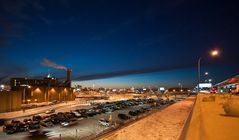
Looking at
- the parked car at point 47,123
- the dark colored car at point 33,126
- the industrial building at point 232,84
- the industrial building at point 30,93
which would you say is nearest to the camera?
the industrial building at point 232,84

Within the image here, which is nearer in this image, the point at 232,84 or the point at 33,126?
the point at 33,126

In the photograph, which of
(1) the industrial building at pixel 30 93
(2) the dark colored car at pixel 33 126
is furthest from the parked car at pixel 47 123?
(1) the industrial building at pixel 30 93

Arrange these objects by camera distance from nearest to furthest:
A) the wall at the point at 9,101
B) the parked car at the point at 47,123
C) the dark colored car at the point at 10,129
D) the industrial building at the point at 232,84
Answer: the industrial building at the point at 232,84 < the dark colored car at the point at 10,129 < the parked car at the point at 47,123 < the wall at the point at 9,101

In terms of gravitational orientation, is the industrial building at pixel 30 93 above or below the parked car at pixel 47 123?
above

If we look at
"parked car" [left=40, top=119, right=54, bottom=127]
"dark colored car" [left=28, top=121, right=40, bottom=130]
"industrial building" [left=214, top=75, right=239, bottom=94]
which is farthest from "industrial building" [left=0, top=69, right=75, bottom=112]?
"industrial building" [left=214, top=75, right=239, bottom=94]

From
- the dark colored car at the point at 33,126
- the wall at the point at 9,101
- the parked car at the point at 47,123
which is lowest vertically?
the parked car at the point at 47,123

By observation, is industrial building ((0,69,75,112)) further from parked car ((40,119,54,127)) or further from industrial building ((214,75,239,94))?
industrial building ((214,75,239,94))

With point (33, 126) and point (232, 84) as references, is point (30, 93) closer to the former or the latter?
point (33, 126)

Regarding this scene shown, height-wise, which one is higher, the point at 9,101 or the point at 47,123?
the point at 9,101

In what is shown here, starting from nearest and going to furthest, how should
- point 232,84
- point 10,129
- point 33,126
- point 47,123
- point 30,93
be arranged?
point 10,129
point 33,126
point 47,123
point 232,84
point 30,93

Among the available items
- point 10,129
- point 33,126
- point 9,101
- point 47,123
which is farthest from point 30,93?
point 10,129

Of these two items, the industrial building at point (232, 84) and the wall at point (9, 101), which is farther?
the wall at point (9, 101)

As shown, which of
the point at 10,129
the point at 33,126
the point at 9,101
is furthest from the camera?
the point at 9,101

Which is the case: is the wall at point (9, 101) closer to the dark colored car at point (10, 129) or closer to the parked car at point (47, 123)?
the parked car at point (47, 123)
